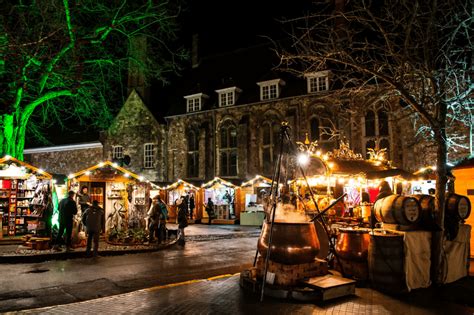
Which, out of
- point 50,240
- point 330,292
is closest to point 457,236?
point 330,292

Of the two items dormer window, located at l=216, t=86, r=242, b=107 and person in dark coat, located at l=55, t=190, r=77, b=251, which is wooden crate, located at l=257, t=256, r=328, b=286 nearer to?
person in dark coat, located at l=55, t=190, r=77, b=251

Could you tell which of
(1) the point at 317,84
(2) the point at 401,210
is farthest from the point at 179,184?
(2) the point at 401,210

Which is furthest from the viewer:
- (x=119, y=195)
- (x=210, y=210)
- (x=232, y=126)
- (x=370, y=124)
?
(x=232, y=126)

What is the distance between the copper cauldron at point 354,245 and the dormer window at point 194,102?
22.2 meters

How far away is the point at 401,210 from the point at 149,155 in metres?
25.8

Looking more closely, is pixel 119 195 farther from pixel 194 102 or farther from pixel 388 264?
pixel 194 102

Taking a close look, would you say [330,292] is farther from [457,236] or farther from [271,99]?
[271,99]

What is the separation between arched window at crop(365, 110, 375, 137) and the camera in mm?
22031

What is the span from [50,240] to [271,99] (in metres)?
17.0

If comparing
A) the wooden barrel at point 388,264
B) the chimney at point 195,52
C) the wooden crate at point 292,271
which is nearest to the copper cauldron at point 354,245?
the wooden barrel at point 388,264

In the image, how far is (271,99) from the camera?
82.6 feet

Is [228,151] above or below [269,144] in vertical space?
below

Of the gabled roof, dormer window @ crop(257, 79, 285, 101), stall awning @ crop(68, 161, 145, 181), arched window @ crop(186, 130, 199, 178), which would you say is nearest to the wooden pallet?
stall awning @ crop(68, 161, 145, 181)

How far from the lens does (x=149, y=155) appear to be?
101 ft
